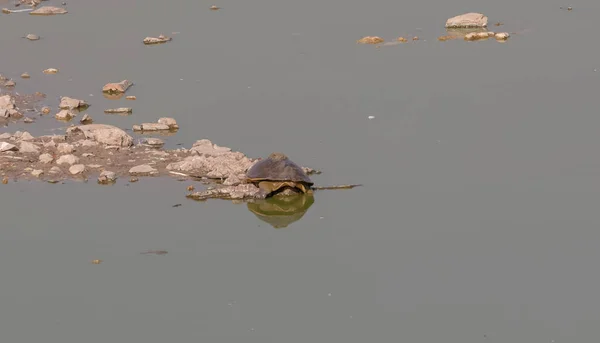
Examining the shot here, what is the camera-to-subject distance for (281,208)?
45.6 feet

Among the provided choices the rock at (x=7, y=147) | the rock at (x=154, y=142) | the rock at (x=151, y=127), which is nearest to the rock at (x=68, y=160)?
the rock at (x=7, y=147)

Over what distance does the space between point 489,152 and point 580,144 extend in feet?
4.73

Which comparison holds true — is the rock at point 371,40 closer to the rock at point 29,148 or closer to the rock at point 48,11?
the rock at point 48,11

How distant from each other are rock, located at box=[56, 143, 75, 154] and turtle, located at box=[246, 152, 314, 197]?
2.90m

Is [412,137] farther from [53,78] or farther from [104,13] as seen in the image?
[104,13]

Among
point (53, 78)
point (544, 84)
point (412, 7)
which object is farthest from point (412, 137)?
point (412, 7)

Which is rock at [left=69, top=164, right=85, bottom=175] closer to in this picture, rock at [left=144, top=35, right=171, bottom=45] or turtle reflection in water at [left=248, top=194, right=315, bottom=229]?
turtle reflection in water at [left=248, top=194, right=315, bottom=229]

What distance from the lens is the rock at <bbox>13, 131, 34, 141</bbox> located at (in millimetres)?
15773

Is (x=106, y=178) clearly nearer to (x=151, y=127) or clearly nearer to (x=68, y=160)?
(x=68, y=160)

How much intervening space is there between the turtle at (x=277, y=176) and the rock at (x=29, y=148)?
11.2 ft

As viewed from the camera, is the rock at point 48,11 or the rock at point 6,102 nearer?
the rock at point 6,102

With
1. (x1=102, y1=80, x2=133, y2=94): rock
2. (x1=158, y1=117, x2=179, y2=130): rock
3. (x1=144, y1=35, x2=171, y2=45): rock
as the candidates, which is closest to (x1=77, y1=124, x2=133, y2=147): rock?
(x1=158, y1=117, x2=179, y2=130): rock

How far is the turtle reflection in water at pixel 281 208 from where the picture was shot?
1368 centimetres

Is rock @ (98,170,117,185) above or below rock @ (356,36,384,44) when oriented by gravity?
above
